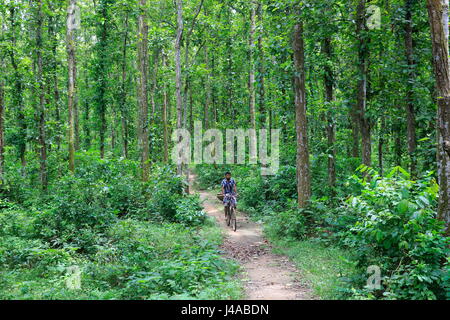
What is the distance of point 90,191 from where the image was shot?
1273cm

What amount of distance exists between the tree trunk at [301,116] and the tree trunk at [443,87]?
17.2 ft

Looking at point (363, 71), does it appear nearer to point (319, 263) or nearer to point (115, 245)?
point (319, 263)

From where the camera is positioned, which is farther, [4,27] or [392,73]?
[4,27]

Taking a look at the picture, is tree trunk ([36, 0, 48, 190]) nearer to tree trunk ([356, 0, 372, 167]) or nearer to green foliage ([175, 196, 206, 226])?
green foliage ([175, 196, 206, 226])

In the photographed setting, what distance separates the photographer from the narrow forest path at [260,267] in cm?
725

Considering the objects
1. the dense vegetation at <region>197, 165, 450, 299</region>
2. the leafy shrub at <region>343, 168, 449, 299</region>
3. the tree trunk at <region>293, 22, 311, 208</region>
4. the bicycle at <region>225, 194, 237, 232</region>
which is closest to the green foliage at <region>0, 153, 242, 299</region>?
the bicycle at <region>225, 194, 237, 232</region>

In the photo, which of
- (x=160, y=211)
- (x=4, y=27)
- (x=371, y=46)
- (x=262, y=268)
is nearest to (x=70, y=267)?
(x=262, y=268)

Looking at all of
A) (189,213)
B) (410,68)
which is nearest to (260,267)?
(189,213)

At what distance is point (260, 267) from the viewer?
9.33 m

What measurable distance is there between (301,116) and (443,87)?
5.53m

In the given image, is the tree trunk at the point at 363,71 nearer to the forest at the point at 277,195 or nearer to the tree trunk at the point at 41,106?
the forest at the point at 277,195

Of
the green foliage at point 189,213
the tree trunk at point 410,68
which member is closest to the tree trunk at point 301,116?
the tree trunk at point 410,68
